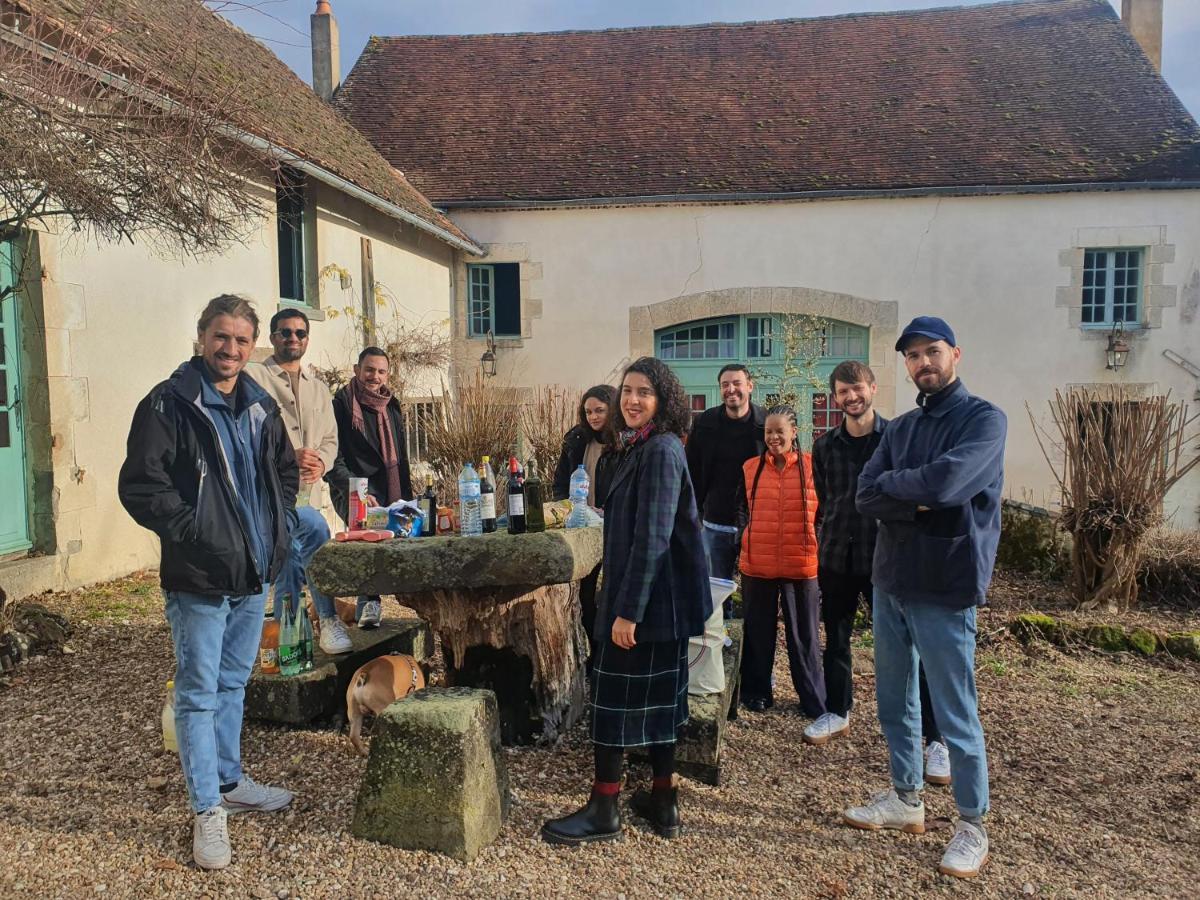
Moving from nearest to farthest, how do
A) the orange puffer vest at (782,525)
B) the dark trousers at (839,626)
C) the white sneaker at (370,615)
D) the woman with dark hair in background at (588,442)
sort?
the dark trousers at (839,626) < the orange puffer vest at (782,525) < the woman with dark hair in background at (588,442) < the white sneaker at (370,615)

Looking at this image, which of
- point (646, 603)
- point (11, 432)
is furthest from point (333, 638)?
point (11, 432)

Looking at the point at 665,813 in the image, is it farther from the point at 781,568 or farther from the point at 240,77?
the point at 240,77

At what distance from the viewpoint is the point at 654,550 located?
10.3ft

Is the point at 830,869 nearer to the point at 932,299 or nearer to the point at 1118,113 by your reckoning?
the point at 932,299

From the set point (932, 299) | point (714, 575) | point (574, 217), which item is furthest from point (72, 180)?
point (932, 299)

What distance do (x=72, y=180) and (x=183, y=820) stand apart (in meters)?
2.96

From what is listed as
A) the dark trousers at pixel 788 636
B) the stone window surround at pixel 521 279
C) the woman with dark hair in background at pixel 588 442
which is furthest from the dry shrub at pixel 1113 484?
the stone window surround at pixel 521 279

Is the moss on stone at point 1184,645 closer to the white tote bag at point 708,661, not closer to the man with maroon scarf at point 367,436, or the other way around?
the white tote bag at point 708,661

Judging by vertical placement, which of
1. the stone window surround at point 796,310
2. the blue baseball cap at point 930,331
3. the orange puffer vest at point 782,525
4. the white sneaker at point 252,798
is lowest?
the white sneaker at point 252,798

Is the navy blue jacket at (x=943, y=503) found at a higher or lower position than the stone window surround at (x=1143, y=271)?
lower

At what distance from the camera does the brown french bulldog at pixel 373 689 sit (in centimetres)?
399

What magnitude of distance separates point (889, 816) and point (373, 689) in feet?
7.59

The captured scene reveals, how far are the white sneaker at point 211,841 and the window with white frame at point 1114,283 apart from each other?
1347 cm

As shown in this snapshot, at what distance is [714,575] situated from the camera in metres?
5.37
